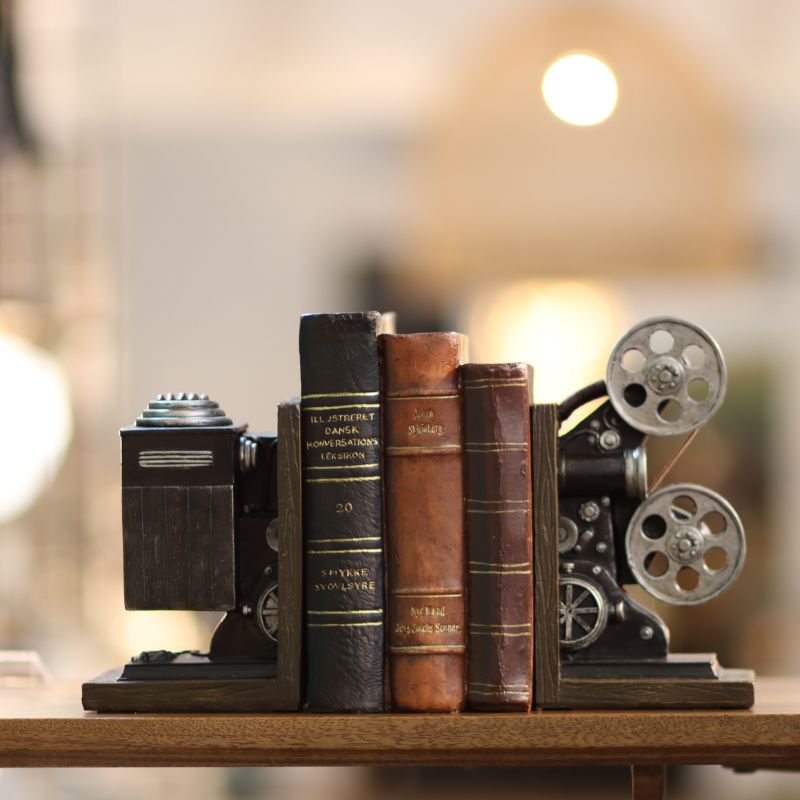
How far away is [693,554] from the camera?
131 centimetres

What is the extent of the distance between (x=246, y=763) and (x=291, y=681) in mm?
83

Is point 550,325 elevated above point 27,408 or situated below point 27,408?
above

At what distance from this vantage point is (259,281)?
6.34 metres

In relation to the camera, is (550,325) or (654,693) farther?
(550,325)

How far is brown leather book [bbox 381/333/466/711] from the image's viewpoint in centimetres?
129

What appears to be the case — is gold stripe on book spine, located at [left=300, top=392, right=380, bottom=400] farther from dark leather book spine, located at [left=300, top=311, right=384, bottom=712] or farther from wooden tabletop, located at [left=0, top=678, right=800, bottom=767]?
wooden tabletop, located at [left=0, top=678, right=800, bottom=767]

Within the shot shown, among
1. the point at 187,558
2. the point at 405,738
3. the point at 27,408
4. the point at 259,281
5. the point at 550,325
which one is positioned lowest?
the point at 405,738

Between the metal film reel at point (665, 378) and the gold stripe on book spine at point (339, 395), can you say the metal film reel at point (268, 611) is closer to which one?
the gold stripe on book spine at point (339, 395)

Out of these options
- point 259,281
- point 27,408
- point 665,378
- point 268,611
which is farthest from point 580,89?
point 259,281

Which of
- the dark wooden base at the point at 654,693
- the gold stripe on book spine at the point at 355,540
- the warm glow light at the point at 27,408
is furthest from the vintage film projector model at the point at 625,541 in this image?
the warm glow light at the point at 27,408

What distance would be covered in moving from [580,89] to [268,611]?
157 cm

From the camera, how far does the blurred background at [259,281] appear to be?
5.38m

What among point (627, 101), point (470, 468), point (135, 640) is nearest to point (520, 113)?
point (627, 101)

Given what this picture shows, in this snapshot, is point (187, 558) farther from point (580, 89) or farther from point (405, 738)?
point (580, 89)
